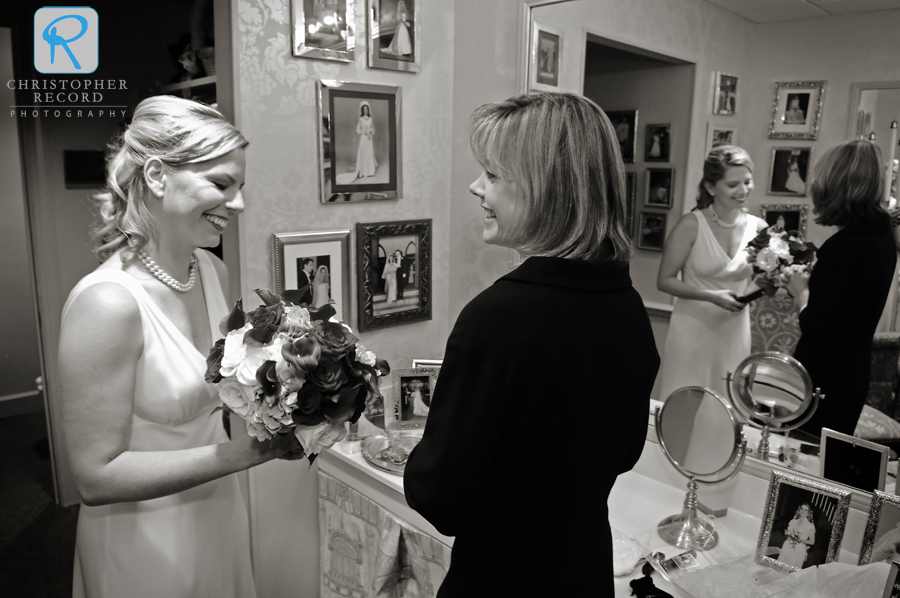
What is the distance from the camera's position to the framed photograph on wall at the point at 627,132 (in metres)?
2.07

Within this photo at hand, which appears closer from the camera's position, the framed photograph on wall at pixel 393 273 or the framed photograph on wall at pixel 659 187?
the framed photograph on wall at pixel 659 187

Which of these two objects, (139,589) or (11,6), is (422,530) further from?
(11,6)

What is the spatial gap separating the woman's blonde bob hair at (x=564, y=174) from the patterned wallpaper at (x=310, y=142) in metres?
1.34

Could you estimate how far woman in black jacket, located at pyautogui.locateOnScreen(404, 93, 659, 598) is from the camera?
1.00 m

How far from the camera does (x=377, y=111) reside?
8.09 ft

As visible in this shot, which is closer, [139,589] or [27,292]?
[139,589]

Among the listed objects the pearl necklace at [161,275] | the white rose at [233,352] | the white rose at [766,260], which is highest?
the white rose at [766,260]

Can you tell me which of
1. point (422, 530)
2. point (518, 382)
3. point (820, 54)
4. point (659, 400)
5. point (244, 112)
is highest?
point (820, 54)

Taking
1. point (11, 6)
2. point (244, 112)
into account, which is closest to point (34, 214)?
point (11, 6)

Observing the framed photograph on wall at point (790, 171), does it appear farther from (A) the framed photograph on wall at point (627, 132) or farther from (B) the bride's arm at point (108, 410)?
(B) the bride's arm at point (108, 410)

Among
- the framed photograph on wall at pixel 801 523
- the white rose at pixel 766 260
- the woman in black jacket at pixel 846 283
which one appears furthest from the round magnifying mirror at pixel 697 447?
the white rose at pixel 766 260

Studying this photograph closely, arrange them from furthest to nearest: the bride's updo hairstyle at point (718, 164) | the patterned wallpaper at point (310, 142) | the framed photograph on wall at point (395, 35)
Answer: the framed photograph on wall at point (395, 35) → the patterned wallpaper at point (310, 142) → the bride's updo hairstyle at point (718, 164)

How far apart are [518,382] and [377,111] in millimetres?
1745
